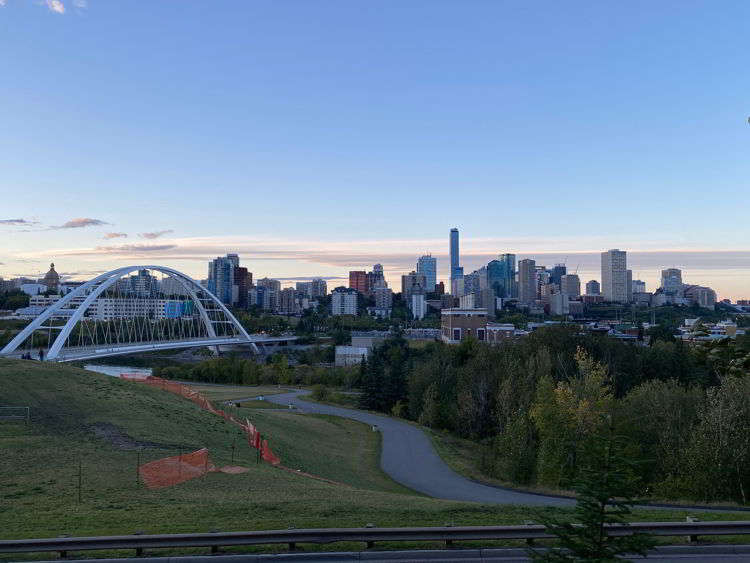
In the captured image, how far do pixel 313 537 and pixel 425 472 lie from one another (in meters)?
19.0

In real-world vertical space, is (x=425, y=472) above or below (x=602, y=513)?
below

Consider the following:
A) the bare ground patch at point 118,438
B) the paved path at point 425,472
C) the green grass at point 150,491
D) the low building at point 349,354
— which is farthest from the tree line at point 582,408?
the low building at point 349,354

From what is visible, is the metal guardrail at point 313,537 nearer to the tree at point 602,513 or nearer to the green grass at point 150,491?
the green grass at point 150,491

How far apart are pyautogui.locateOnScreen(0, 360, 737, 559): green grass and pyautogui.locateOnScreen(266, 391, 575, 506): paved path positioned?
1.12m

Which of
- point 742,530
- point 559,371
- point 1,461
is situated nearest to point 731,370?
point 742,530

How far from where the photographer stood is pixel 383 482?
2742 cm

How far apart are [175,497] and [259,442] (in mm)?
10778

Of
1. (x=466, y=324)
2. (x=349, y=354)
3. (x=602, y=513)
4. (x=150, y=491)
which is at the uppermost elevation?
(x=602, y=513)

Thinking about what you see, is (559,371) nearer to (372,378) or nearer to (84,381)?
(372,378)

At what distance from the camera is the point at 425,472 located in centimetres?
2967

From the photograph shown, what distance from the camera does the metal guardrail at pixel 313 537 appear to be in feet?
36.0

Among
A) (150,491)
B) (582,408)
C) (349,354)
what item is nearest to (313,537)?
(150,491)

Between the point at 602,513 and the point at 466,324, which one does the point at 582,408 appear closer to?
the point at 602,513

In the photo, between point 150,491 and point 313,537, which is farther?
point 150,491
